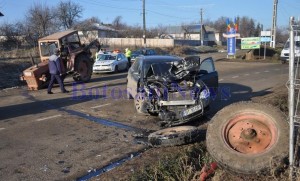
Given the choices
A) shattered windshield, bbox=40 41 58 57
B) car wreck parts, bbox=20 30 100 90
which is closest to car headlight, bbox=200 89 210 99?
car wreck parts, bbox=20 30 100 90

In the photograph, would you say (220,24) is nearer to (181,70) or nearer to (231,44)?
(231,44)

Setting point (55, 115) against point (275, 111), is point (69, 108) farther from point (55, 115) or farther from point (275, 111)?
point (275, 111)

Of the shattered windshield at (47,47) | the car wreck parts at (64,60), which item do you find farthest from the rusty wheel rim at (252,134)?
the shattered windshield at (47,47)

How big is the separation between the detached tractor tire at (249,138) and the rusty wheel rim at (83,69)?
45.8ft

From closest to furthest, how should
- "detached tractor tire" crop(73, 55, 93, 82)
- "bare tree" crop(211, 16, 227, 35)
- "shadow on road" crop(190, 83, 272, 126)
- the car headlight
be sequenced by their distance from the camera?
the car headlight, "shadow on road" crop(190, 83, 272, 126), "detached tractor tire" crop(73, 55, 93, 82), "bare tree" crop(211, 16, 227, 35)

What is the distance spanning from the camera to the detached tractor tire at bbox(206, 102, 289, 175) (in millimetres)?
4434

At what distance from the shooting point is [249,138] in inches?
185

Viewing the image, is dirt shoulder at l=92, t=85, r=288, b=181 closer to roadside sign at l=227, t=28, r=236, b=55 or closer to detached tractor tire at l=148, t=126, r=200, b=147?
detached tractor tire at l=148, t=126, r=200, b=147

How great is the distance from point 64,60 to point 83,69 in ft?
4.01

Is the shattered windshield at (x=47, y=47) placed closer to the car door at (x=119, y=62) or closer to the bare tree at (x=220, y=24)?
the car door at (x=119, y=62)

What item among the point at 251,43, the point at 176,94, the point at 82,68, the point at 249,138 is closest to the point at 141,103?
the point at 176,94

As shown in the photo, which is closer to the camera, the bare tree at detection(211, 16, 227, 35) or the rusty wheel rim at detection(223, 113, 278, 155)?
the rusty wheel rim at detection(223, 113, 278, 155)

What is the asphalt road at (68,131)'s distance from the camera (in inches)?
237

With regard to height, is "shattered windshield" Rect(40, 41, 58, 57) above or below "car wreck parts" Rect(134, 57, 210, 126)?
above
